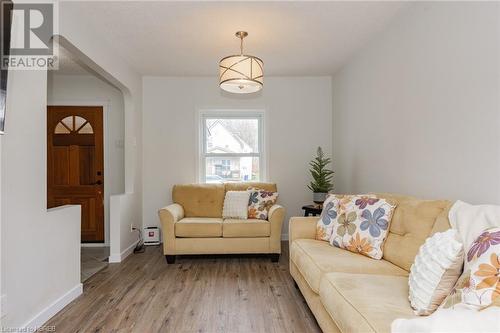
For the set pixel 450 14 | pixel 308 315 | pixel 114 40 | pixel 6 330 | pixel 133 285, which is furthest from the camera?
pixel 114 40

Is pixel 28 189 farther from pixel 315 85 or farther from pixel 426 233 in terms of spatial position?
pixel 315 85

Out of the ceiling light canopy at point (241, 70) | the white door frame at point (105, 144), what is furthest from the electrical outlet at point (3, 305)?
the white door frame at point (105, 144)

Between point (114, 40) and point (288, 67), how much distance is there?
2.15 meters

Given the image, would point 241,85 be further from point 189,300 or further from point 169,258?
point 169,258

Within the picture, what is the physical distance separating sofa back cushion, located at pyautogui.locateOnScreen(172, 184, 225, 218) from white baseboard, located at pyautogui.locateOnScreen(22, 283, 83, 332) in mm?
1592

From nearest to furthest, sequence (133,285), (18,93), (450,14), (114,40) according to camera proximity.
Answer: (18,93) < (450,14) < (133,285) < (114,40)

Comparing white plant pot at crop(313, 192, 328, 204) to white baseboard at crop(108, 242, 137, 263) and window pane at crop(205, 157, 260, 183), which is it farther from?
white baseboard at crop(108, 242, 137, 263)

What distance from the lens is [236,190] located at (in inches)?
160

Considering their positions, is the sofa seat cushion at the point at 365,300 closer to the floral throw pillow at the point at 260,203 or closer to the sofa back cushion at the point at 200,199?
the floral throw pillow at the point at 260,203

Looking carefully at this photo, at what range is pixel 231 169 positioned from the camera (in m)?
4.61

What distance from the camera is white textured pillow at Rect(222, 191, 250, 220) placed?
3714 millimetres

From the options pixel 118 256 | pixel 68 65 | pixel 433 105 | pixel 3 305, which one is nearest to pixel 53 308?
pixel 3 305

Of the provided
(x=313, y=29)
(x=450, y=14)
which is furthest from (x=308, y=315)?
(x=313, y=29)

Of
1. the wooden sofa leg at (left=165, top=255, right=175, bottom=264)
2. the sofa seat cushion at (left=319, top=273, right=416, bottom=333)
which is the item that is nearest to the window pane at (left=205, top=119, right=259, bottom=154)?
the wooden sofa leg at (left=165, top=255, right=175, bottom=264)
